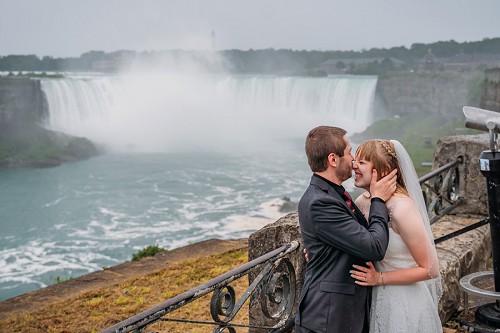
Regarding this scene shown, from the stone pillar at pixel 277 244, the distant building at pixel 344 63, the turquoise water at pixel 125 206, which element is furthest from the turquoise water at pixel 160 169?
the distant building at pixel 344 63

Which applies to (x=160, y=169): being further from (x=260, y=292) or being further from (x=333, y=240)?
(x=333, y=240)

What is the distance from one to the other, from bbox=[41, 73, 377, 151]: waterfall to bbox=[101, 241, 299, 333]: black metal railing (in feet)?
194

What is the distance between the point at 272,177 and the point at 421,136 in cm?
1901

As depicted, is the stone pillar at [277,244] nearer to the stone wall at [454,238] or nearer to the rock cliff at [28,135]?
the stone wall at [454,238]

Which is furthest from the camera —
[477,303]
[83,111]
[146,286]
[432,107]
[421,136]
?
[432,107]

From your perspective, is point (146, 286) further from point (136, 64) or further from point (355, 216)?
point (136, 64)

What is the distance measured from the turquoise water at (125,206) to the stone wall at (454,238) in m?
15.7

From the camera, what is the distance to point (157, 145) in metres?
65.0

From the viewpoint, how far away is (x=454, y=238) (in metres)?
5.09

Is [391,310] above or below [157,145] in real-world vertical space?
above

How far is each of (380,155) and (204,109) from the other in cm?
7221

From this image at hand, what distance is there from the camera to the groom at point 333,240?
2.49 meters

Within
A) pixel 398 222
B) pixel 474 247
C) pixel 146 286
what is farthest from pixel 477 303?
pixel 146 286

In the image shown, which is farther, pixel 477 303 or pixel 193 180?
pixel 193 180
